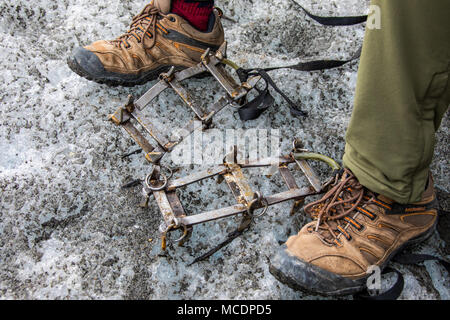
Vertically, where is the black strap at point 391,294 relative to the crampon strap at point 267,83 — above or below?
below

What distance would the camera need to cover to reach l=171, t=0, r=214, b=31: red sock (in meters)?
2.16

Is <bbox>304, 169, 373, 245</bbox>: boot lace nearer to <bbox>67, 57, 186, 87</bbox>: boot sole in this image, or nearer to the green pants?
the green pants

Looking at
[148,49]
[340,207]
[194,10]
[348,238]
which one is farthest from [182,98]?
[348,238]

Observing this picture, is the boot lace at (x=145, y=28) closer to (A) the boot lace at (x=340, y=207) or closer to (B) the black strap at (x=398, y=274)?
(A) the boot lace at (x=340, y=207)

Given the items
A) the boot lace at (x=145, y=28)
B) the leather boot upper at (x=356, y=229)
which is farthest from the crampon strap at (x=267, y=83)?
the leather boot upper at (x=356, y=229)

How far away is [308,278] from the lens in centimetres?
146

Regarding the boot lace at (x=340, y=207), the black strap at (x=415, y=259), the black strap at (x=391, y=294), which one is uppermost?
the boot lace at (x=340, y=207)

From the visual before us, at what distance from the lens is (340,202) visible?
1.61 metres

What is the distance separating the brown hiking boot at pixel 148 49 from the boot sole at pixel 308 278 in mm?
1309

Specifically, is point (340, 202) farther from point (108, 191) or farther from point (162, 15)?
point (162, 15)

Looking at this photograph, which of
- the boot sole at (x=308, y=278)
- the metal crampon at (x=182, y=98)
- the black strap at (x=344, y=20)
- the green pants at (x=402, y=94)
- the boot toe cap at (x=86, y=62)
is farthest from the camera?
the black strap at (x=344, y=20)

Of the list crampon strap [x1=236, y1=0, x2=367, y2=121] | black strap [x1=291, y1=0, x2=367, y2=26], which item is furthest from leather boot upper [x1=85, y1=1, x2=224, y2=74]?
black strap [x1=291, y1=0, x2=367, y2=26]

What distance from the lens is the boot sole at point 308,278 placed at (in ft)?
4.79

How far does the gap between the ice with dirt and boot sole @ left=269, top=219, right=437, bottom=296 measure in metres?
0.13
